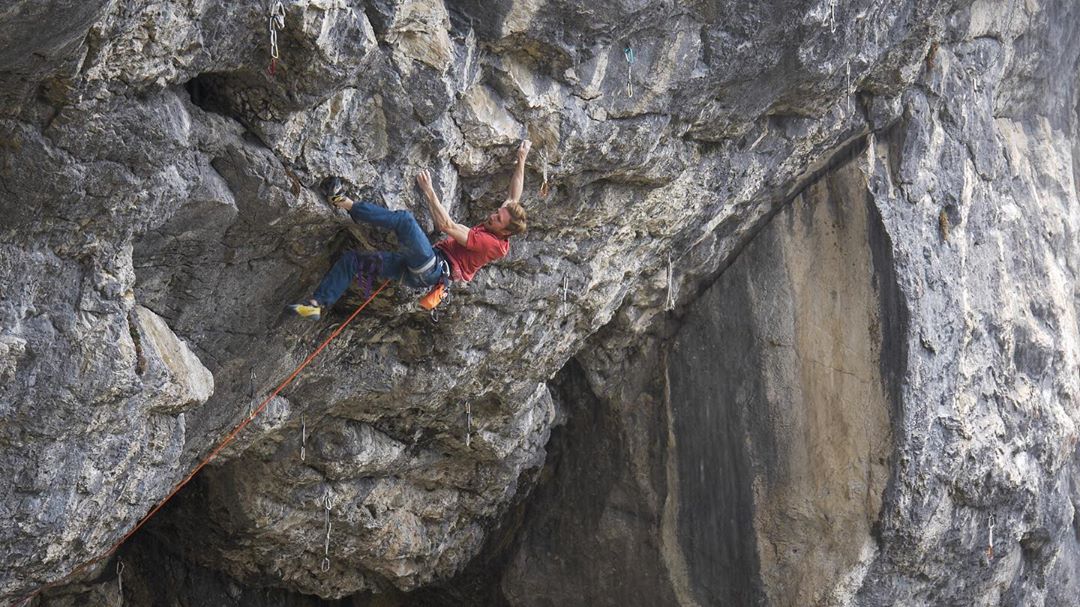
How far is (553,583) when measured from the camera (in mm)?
10406

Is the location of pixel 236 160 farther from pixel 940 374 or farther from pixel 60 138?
pixel 940 374

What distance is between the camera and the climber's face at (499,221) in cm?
634

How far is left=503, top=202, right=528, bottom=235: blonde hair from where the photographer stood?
629 cm

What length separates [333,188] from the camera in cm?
596

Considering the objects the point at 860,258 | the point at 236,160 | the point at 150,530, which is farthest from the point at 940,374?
the point at 150,530

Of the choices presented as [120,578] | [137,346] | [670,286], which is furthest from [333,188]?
[120,578]

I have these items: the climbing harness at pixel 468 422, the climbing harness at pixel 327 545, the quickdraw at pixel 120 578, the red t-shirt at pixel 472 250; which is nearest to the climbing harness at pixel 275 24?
the red t-shirt at pixel 472 250

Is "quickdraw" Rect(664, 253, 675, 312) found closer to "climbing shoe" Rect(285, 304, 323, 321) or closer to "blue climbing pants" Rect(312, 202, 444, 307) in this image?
"blue climbing pants" Rect(312, 202, 444, 307)

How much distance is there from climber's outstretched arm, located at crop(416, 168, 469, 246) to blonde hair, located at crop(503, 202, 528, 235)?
24cm

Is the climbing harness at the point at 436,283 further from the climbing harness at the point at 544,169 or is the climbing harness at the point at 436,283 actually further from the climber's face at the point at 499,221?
the climbing harness at the point at 544,169

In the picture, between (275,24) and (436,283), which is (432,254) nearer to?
(436,283)

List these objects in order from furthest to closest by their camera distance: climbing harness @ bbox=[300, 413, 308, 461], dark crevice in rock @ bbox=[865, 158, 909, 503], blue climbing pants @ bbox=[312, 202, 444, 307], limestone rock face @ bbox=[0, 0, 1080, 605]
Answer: dark crevice in rock @ bbox=[865, 158, 909, 503] → climbing harness @ bbox=[300, 413, 308, 461] → blue climbing pants @ bbox=[312, 202, 444, 307] → limestone rock face @ bbox=[0, 0, 1080, 605]

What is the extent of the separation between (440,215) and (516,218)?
409 mm

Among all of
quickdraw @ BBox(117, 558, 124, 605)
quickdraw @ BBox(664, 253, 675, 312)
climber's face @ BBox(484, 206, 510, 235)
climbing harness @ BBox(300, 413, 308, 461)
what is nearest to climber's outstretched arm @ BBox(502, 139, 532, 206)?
climber's face @ BBox(484, 206, 510, 235)
